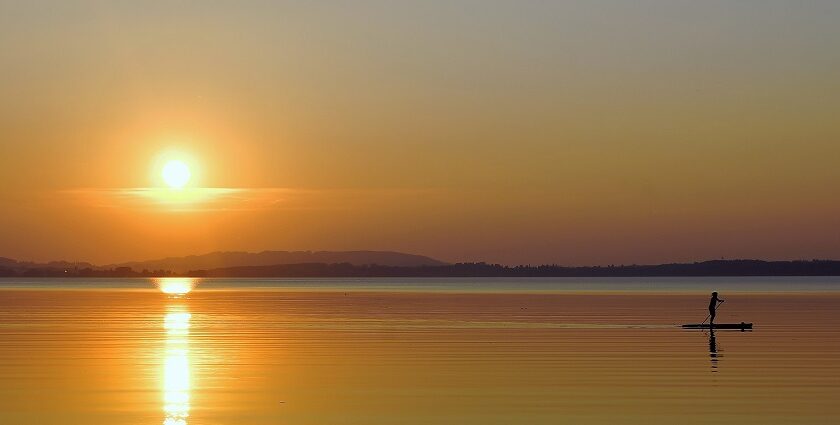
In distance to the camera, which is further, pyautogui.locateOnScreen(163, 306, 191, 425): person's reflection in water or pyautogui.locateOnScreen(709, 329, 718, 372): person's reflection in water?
pyautogui.locateOnScreen(709, 329, 718, 372): person's reflection in water

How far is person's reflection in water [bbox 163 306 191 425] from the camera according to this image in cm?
2566

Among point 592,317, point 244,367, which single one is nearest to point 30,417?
point 244,367

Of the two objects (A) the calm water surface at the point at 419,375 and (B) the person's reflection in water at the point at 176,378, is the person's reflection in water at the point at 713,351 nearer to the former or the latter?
(A) the calm water surface at the point at 419,375

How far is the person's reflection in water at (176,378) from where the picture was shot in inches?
1010

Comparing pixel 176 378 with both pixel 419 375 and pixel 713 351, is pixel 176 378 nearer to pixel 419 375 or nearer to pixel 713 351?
pixel 419 375

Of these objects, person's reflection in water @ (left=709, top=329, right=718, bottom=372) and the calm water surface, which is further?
person's reflection in water @ (left=709, top=329, right=718, bottom=372)

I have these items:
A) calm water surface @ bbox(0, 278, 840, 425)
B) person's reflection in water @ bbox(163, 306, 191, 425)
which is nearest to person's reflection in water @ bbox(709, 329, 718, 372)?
calm water surface @ bbox(0, 278, 840, 425)

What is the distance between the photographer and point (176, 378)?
3316cm

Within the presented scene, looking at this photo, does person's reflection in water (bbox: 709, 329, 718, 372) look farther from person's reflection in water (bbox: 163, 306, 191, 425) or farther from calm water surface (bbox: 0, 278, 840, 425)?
person's reflection in water (bbox: 163, 306, 191, 425)

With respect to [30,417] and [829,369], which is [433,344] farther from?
[30,417]

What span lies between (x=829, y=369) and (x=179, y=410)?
19.3 meters

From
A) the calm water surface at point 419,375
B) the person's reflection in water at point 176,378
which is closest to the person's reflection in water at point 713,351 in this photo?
the calm water surface at point 419,375

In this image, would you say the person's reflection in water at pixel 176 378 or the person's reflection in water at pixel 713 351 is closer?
the person's reflection in water at pixel 176 378

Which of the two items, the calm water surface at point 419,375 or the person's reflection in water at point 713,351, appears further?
the person's reflection in water at point 713,351
